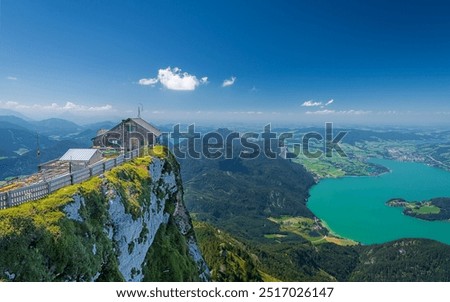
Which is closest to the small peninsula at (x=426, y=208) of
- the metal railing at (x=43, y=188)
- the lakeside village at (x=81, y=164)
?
the lakeside village at (x=81, y=164)

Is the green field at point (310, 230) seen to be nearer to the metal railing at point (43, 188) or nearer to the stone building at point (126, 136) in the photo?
the stone building at point (126, 136)

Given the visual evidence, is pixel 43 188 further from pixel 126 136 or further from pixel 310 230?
pixel 310 230

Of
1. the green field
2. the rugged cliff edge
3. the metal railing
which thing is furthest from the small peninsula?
the metal railing

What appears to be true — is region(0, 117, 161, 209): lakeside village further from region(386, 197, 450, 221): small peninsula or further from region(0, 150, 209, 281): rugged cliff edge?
region(386, 197, 450, 221): small peninsula
